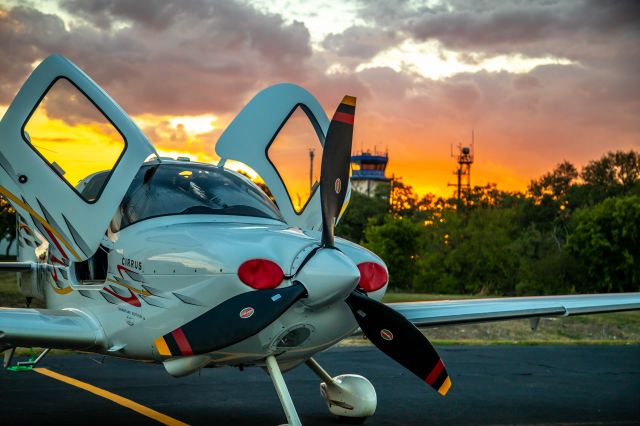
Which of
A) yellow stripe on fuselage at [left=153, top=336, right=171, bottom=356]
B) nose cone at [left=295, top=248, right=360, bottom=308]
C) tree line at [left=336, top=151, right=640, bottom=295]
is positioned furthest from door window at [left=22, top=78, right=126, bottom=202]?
tree line at [left=336, top=151, right=640, bottom=295]

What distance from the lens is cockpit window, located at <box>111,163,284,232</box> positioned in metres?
6.40

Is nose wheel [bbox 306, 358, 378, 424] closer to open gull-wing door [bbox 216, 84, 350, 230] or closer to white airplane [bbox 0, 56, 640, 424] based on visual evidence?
white airplane [bbox 0, 56, 640, 424]

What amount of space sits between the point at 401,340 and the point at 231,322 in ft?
4.24

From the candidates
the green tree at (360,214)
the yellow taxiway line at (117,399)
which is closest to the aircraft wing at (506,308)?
the yellow taxiway line at (117,399)

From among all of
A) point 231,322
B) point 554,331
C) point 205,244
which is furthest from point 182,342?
point 554,331

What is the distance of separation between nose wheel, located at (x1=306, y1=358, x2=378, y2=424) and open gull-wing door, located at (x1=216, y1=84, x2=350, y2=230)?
149cm

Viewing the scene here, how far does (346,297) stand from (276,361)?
2.51ft

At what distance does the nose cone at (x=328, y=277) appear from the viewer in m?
5.16

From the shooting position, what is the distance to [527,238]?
53625 millimetres

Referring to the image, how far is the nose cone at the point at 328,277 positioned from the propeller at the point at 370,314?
39cm

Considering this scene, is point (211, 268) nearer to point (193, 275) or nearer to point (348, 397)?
point (193, 275)

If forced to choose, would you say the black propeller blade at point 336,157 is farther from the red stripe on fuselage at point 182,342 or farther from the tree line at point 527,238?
the tree line at point 527,238

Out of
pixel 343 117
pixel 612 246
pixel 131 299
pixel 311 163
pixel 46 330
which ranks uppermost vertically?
pixel 343 117

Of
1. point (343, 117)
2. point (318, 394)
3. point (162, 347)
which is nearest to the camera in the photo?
point (162, 347)
